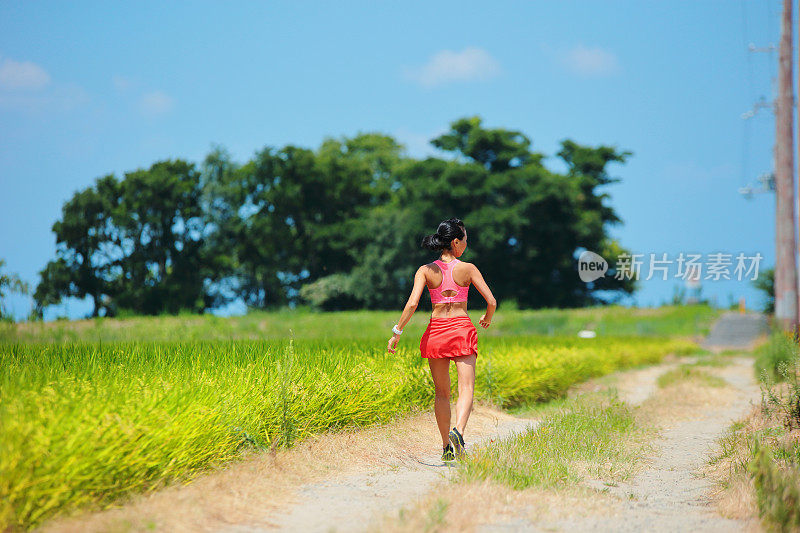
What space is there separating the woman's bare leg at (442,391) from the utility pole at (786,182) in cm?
1415

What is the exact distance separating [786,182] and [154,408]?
57.5 feet

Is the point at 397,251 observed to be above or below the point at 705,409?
above

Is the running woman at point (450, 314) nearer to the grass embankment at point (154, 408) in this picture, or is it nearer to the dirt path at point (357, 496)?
the dirt path at point (357, 496)

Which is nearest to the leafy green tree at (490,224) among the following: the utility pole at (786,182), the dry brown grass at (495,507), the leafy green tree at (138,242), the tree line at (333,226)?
the tree line at (333,226)

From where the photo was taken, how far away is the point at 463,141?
53250 millimetres

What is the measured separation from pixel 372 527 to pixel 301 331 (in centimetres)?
3110

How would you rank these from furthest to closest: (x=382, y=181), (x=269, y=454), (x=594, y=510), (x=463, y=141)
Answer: (x=382, y=181)
(x=463, y=141)
(x=269, y=454)
(x=594, y=510)

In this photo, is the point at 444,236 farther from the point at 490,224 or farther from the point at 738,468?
the point at 490,224

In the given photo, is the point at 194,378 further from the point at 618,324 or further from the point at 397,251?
the point at 397,251

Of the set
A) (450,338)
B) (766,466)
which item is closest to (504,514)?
(766,466)

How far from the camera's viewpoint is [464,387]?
6699 mm

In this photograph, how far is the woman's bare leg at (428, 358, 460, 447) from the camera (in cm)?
667

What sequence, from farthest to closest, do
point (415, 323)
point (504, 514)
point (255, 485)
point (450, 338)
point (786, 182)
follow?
point (415, 323), point (786, 182), point (450, 338), point (255, 485), point (504, 514)

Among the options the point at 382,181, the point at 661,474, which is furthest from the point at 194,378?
the point at 382,181
